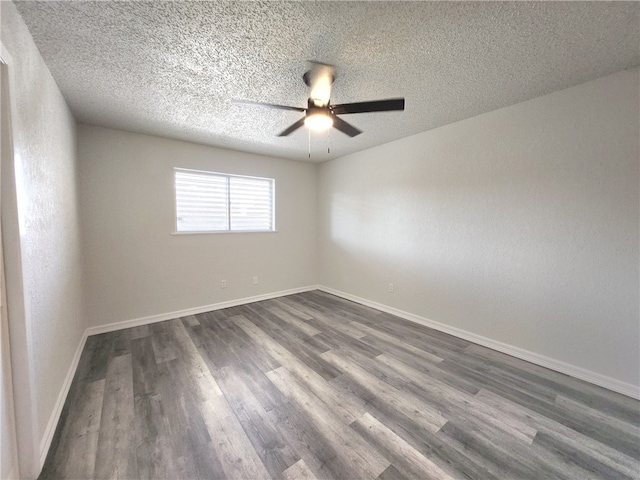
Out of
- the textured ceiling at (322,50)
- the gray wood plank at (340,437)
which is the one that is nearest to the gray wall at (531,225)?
the textured ceiling at (322,50)

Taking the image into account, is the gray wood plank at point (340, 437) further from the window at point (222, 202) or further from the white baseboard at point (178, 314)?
the window at point (222, 202)

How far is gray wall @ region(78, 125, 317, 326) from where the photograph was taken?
2912mm

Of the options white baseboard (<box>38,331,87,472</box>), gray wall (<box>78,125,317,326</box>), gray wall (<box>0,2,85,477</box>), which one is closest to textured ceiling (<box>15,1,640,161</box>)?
gray wall (<box>0,2,85,477</box>)

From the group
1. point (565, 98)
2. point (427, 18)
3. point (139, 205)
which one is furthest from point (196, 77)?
point (565, 98)

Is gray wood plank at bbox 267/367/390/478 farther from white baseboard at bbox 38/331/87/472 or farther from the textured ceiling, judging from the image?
the textured ceiling

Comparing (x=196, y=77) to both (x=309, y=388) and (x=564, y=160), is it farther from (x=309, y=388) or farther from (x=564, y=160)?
(x=564, y=160)

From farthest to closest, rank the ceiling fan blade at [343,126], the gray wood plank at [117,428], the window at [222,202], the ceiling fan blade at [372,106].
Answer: the window at [222,202], the ceiling fan blade at [343,126], the ceiling fan blade at [372,106], the gray wood plank at [117,428]

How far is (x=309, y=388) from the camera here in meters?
1.96

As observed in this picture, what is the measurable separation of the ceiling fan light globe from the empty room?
19 mm

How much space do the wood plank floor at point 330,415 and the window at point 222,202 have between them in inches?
67.4

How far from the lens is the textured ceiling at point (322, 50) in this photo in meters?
1.36

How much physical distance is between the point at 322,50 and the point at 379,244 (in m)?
2.66

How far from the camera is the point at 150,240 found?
3260 millimetres

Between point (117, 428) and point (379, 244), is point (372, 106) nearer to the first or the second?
point (379, 244)
